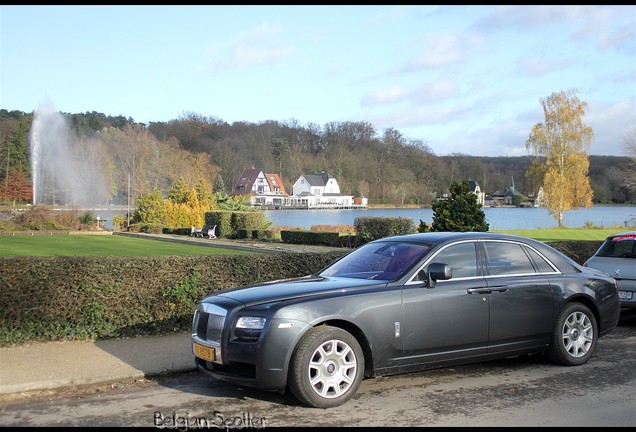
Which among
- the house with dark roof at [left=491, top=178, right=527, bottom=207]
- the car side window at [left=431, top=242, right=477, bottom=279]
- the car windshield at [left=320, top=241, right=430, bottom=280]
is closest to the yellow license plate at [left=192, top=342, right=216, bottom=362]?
the car windshield at [left=320, top=241, right=430, bottom=280]

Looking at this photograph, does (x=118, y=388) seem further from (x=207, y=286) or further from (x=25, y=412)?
(x=207, y=286)

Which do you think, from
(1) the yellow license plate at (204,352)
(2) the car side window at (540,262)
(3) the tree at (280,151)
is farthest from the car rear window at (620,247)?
(3) the tree at (280,151)

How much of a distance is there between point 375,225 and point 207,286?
2366 centimetres

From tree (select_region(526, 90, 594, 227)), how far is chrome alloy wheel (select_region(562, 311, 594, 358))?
5440 centimetres

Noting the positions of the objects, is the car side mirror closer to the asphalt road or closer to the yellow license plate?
the asphalt road

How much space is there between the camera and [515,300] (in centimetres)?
746

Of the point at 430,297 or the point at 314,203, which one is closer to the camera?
the point at 430,297

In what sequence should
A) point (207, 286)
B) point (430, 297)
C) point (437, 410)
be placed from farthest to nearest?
1. point (207, 286)
2. point (430, 297)
3. point (437, 410)

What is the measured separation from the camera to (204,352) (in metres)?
6.52

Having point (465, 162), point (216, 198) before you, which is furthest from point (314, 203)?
point (216, 198)

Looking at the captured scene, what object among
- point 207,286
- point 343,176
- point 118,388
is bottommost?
point 118,388

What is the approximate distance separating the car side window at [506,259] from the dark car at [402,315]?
14 millimetres

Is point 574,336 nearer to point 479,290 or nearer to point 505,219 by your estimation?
point 479,290

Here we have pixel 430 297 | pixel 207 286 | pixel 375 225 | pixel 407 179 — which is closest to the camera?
pixel 430 297
